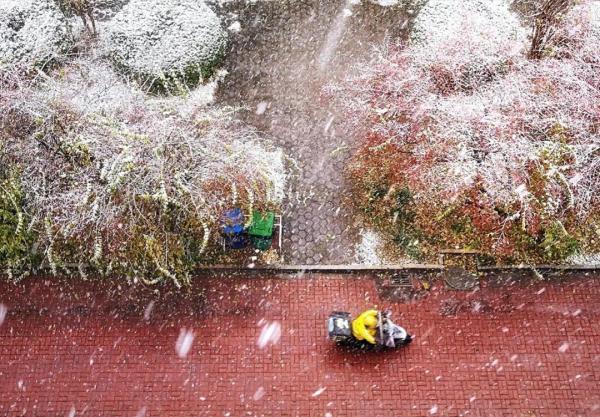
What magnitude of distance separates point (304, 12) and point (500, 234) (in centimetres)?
894

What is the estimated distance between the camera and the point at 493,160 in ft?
36.0

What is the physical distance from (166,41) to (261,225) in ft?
20.1

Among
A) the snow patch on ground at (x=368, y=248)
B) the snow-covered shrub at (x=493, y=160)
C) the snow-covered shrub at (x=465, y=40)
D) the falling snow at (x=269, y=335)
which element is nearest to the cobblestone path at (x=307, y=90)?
the snow patch on ground at (x=368, y=248)

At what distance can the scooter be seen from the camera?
33.5 feet

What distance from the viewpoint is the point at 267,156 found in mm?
12844

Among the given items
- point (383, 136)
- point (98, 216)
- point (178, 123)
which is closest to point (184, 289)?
point (98, 216)

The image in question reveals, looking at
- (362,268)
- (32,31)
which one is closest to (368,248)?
(362,268)

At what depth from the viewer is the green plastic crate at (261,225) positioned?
11.3m

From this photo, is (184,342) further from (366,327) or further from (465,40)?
(465,40)

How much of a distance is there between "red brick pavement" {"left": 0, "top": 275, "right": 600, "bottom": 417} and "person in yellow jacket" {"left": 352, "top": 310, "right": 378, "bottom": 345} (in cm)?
59

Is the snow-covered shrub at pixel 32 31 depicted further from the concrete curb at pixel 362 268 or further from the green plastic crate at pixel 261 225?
the concrete curb at pixel 362 268

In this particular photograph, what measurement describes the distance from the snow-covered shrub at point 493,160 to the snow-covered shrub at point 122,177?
319cm

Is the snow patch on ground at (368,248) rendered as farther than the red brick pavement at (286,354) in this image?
Yes

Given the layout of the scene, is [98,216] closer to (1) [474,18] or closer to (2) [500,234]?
(2) [500,234]
